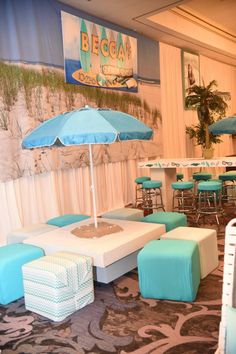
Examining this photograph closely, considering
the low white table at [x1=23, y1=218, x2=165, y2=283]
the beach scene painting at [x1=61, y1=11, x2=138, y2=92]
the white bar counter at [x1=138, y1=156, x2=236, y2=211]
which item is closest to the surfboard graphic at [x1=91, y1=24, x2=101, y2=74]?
the beach scene painting at [x1=61, y1=11, x2=138, y2=92]

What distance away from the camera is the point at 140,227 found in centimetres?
346

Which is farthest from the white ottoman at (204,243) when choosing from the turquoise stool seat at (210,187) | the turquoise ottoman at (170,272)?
the turquoise stool seat at (210,187)

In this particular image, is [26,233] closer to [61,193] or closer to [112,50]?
[61,193]

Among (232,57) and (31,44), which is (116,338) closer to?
(31,44)

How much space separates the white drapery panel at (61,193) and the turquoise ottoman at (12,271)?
5.87 feet

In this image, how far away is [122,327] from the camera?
2.40m

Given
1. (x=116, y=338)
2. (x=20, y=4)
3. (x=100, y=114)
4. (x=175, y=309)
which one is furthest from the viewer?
(x=20, y=4)

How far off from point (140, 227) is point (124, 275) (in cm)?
50

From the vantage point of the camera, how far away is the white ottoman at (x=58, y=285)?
8.25ft

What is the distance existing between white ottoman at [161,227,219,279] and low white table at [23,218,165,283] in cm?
25

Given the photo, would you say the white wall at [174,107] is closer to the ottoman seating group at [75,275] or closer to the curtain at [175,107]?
the curtain at [175,107]

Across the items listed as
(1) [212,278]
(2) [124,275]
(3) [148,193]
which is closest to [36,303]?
(2) [124,275]

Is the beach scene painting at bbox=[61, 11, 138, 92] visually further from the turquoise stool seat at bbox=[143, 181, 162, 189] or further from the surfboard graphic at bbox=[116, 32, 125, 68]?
the turquoise stool seat at bbox=[143, 181, 162, 189]

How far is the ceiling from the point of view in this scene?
5.46 m
